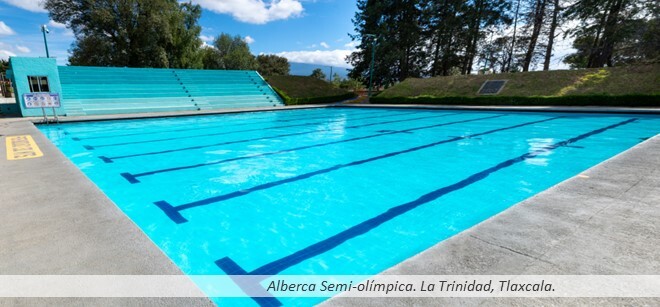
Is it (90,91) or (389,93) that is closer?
(90,91)

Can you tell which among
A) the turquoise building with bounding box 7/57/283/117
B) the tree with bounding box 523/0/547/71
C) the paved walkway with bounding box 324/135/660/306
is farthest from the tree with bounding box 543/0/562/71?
the paved walkway with bounding box 324/135/660/306

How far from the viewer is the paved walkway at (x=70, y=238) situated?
2096 millimetres

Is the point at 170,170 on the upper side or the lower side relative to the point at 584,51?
lower

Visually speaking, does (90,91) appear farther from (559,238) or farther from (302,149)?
(559,238)

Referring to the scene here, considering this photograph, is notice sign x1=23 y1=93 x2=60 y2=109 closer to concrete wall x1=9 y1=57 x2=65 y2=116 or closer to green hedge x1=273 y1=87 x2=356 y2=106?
concrete wall x1=9 y1=57 x2=65 y2=116

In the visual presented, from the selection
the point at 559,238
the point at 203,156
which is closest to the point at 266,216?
the point at 559,238

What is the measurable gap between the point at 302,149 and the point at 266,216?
426 centimetres

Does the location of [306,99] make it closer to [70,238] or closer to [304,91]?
[304,91]

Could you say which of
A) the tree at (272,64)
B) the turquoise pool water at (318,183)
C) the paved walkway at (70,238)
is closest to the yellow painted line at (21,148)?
the turquoise pool water at (318,183)

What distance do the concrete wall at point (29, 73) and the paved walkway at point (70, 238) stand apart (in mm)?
12835

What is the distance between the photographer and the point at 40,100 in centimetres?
1123

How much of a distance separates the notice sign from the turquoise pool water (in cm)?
149

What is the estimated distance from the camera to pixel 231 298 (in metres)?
2.39
